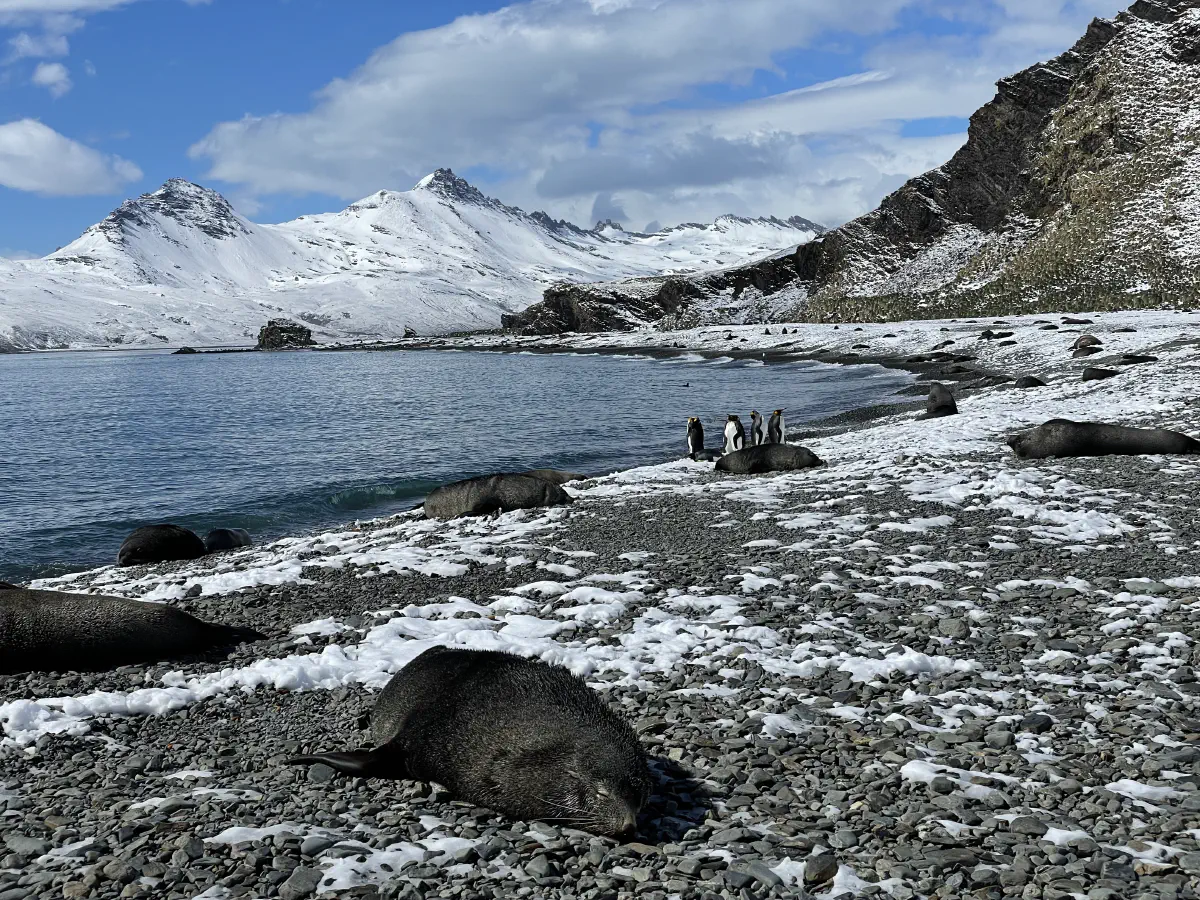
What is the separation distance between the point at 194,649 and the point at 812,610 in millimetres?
6537

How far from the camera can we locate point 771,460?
21.6m

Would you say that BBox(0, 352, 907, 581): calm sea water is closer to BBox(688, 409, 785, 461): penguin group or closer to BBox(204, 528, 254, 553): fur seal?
BBox(204, 528, 254, 553): fur seal

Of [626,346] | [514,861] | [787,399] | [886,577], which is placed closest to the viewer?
[514,861]

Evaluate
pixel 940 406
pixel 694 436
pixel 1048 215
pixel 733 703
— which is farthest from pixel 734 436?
pixel 1048 215

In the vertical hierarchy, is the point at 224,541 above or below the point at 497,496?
below

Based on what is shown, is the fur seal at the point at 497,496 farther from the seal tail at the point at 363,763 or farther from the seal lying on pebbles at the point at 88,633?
the seal tail at the point at 363,763

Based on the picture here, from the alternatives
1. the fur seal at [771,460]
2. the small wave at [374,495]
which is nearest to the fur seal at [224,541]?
the small wave at [374,495]

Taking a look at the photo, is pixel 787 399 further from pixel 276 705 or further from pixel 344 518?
pixel 276 705

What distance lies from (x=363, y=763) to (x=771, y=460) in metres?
16.3

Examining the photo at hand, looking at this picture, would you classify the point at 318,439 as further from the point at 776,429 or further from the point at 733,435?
the point at 776,429

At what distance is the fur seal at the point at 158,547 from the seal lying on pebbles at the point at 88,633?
7.81 m

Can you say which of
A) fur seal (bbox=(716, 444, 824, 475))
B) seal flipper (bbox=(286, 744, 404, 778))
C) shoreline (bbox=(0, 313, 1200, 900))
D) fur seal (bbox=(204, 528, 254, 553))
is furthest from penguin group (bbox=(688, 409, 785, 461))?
seal flipper (bbox=(286, 744, 404, 778))

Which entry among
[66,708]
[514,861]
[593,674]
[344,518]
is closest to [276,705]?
[66,708]

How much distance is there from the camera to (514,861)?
5.35 m
